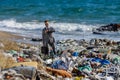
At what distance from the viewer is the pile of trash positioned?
1272cm

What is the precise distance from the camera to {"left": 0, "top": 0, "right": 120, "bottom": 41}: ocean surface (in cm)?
2770

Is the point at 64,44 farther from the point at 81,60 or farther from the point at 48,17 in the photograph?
the point at 48,17

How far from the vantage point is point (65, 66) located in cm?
1475

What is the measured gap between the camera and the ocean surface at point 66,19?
90.9 ft

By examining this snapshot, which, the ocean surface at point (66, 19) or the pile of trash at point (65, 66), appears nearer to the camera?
the pile of trash at point (65, 66)

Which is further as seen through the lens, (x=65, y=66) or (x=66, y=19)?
(x=66, y=19)

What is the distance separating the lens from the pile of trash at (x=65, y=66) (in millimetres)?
12719

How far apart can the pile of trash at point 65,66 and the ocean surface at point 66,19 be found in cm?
693

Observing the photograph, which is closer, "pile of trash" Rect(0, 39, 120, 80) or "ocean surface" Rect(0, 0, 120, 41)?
"pile of trash" Rect(0, 39, 120, 80)

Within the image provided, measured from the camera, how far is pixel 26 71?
12.7 m

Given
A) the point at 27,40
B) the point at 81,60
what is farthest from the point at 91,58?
the point at 27,40

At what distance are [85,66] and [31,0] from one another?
139 ft

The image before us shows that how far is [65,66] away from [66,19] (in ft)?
72.3

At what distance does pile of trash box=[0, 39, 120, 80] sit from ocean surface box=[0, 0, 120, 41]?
6929mm
